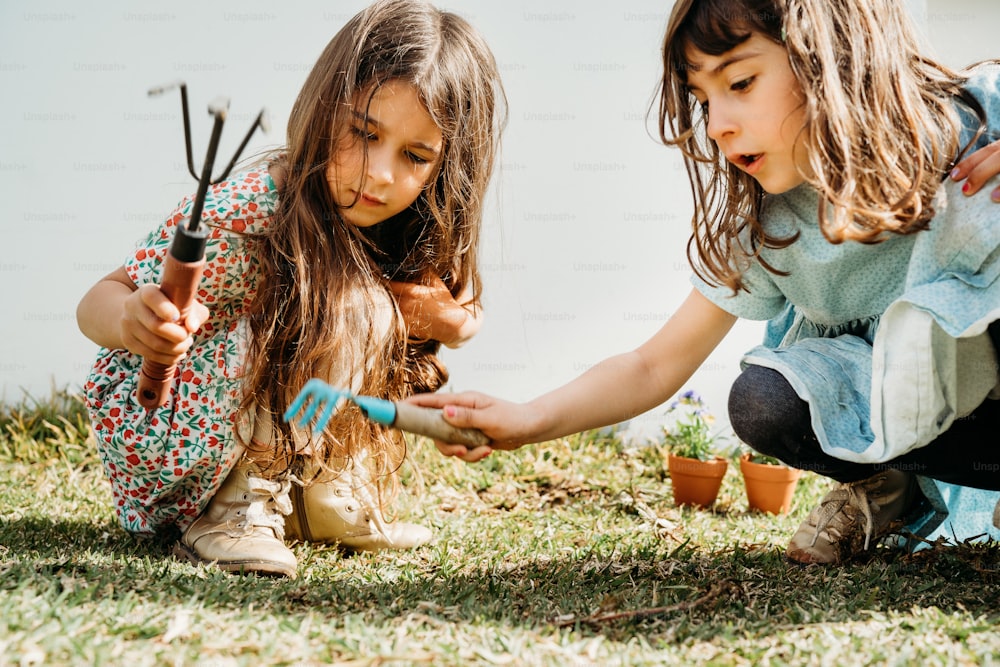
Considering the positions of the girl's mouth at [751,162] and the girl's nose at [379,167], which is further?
the girl's nose at [379,167]

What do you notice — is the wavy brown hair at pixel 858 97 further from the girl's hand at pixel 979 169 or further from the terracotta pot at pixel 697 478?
the terracotta pot at pixel 697 478

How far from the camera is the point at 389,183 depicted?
76.8 inches

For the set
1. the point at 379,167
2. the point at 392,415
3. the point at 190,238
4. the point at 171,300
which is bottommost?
the point at 392,415

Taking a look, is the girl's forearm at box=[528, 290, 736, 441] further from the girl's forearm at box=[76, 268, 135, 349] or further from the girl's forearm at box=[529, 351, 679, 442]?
the girl's forearm at box=[76, 268, 135, 349]

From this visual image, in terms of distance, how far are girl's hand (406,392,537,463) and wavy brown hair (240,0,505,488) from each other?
16.3 inches

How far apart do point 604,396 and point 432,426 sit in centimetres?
48

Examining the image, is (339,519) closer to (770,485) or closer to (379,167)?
(379,167)

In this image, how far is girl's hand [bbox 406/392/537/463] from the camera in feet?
5.05

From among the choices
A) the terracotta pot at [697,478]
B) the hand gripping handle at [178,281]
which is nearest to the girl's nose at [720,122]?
the hand gripping handle at [178,281]

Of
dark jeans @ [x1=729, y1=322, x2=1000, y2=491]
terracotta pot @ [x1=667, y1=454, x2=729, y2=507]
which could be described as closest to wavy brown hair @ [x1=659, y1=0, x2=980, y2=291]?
dark jeans @ [x1=729, y1=322, x2=1000, y2=491]

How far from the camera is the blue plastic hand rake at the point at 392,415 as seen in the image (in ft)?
4.54

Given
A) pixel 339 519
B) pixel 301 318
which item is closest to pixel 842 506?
pixel 339 519

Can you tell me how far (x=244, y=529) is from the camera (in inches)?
73.7

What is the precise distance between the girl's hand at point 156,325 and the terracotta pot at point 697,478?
1.55 meters
